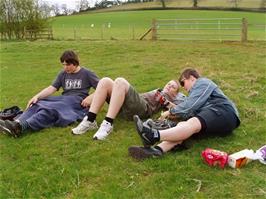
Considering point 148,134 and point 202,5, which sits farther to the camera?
point 202,5

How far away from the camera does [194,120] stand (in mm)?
4602

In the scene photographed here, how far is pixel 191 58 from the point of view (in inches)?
539

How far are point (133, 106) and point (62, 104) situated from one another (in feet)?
3.31

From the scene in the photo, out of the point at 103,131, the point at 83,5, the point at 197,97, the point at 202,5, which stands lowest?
the point at 103,131

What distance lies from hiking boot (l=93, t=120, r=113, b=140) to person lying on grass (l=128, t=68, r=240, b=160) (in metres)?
0.72

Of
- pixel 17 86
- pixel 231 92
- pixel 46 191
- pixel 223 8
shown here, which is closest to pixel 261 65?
pixel 231 92

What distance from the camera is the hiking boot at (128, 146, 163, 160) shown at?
447 centimetres

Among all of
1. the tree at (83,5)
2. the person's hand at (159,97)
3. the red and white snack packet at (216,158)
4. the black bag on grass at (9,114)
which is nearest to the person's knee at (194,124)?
the red and white snack packet at (216,158)

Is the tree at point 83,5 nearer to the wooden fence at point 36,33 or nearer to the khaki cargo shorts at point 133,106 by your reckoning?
the wooden fence at point 36,33

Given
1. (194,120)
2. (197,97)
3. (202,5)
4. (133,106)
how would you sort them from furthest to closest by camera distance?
(202,5) < (133,106) < (197,97) < (194,120)

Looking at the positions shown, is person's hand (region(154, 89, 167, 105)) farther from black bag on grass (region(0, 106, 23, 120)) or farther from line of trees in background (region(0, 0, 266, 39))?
line of trees in background (region(0, 0, 266, 39))

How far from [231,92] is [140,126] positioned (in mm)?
3749

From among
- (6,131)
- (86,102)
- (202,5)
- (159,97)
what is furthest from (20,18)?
(202,5)

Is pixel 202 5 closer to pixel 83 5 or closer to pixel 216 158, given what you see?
pixel 83 5
